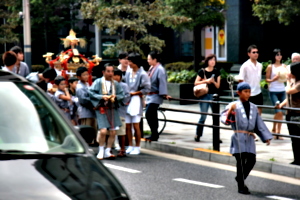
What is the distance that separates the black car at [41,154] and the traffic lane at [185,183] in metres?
3.19

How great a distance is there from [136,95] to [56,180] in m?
7.61

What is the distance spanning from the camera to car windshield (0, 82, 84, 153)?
14.5 ft

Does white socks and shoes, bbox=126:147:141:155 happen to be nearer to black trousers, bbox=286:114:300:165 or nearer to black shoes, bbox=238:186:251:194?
black trousers, bbox=286:114:300:165

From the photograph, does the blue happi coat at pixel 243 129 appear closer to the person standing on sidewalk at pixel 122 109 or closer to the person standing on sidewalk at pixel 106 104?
the person standing on sidewalk at pixel 106 104

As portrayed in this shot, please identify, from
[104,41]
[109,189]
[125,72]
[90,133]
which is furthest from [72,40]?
[104,41]

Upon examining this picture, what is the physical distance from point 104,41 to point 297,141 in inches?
1085

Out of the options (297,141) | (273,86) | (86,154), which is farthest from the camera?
(273,86)

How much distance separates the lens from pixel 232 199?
301 inches

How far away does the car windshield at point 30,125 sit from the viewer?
174 inches

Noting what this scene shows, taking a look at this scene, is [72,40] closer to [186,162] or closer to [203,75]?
[203,75]

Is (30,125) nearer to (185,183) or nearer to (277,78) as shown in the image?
(185,183)

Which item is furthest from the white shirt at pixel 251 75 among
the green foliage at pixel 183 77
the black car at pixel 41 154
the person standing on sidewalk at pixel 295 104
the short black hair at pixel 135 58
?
the green foliage at pixel 183 77

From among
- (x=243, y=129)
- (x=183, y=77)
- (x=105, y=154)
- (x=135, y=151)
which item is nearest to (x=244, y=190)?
(x=243, y=129)

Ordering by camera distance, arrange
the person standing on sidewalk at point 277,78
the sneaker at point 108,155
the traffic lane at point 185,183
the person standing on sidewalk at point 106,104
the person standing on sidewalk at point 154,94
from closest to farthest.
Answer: the traffic lane at point 185,183, the person standing on sidewalk at point 106,104, the sneaker at point 108,155, the person standing on sidewalk at point 154,94, the person standing on sidewalk at point 277,78
